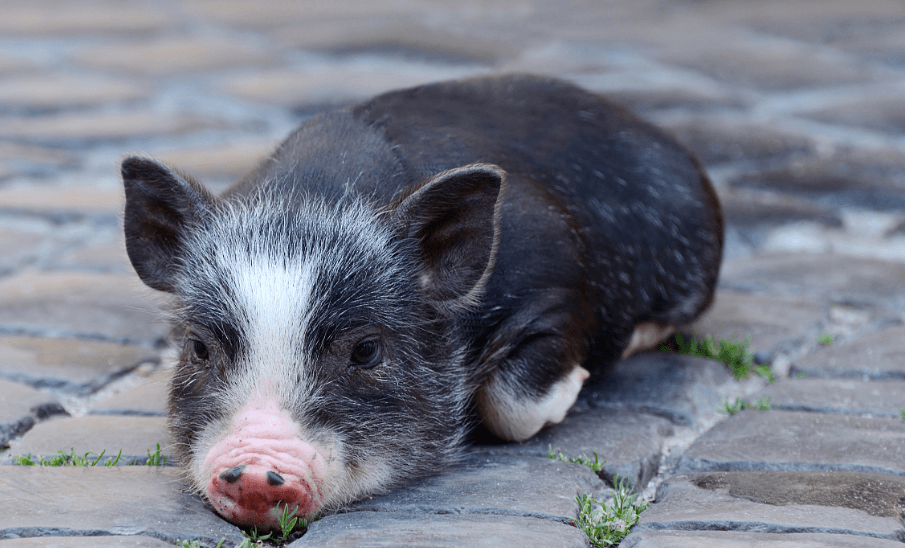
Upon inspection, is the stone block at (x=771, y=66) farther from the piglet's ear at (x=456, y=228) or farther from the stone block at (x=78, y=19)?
the stone block at (x=78, y=19)

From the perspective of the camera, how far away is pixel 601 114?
3.75 m

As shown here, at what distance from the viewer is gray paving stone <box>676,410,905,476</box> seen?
2666 millimetres

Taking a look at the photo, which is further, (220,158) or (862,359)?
(220,158)

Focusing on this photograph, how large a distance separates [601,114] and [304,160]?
1345 millimetres

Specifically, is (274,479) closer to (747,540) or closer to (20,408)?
(747,540)

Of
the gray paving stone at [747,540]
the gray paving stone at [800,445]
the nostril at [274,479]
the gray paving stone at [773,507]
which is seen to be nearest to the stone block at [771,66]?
the gray paving stone at [800,445]

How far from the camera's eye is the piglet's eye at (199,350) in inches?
101

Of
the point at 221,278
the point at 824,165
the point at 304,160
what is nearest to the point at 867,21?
the point at 824,165

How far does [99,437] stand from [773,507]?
188 cm

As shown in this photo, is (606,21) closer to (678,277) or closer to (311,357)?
(678,277)

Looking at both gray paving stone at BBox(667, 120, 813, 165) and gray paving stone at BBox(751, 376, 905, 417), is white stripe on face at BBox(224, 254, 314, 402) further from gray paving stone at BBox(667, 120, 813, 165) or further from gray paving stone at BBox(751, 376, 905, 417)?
gray paving stone at BBox(667, 120, 813, 165)

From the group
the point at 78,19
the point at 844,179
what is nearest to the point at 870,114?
the point at 844,179

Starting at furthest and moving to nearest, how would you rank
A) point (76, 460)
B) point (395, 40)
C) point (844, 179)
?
point (395, 40), point (844, 179), point (76, 460)

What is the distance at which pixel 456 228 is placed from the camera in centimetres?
267
